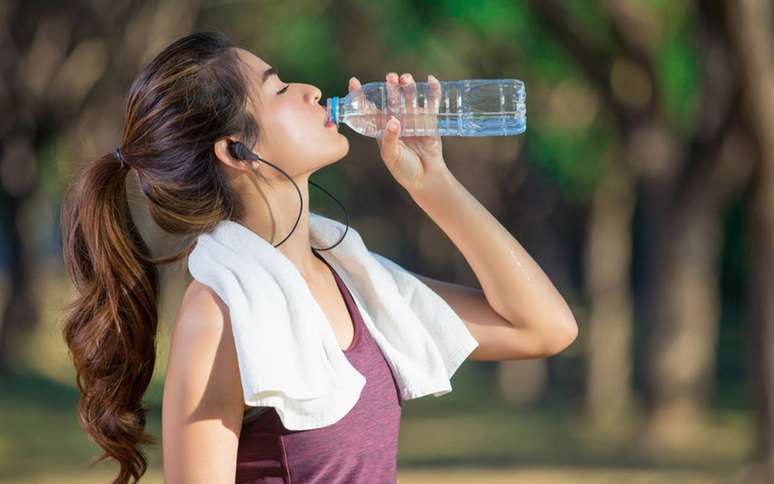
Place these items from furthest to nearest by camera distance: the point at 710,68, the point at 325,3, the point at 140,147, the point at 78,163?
the point at 325,3
the point at 710,68
the point at 78,163
the point at 140,147

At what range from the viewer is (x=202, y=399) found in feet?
9.29

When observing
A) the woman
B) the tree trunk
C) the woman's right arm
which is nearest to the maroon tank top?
Result: the woman

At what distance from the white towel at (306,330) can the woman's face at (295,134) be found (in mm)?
209

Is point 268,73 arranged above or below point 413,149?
above

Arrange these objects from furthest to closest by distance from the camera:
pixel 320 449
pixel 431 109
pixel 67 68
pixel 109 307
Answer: pixel 67 68
pixel 431 109
pixel 109 307
pixel 320 449

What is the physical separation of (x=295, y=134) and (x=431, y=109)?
505 mm

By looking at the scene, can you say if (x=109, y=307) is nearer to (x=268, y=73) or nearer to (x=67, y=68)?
(x=268, y=73)

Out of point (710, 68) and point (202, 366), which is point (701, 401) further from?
point (202, 366)

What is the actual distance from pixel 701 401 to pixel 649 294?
1.32 metres

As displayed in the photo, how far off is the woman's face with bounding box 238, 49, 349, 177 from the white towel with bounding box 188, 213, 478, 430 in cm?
21

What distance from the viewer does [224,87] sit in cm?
321

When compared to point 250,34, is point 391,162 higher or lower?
lower

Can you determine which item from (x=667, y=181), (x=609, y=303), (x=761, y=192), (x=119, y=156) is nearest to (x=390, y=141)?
(x=119, y=156)

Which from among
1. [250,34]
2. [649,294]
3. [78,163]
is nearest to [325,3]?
[250,34]
